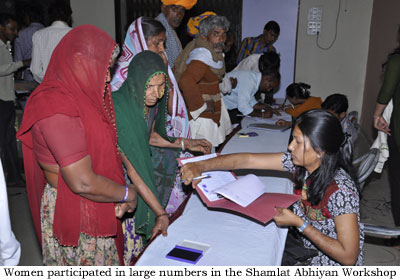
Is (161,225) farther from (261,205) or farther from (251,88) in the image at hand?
(251,88)

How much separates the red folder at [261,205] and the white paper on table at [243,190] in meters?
0.02

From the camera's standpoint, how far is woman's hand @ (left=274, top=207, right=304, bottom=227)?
1.59 meters

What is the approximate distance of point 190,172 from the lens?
1853mm

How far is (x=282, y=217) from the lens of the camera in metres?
1.60

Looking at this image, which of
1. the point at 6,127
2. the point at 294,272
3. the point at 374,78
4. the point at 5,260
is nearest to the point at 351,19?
the point at 374,78

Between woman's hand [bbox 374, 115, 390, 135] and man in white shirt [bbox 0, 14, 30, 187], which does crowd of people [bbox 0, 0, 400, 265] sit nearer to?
woman's hand [bbox 374, 115, 390, 135]

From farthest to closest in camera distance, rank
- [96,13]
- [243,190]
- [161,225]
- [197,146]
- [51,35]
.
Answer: [96,13] < [51,35] < [197,146] < [243,190] < [161,225]

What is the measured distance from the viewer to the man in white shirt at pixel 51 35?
11.7 feet

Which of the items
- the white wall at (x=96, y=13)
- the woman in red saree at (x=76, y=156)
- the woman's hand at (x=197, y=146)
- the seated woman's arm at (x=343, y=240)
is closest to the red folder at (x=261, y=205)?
the seated woman's arm at (x=343, y=240)

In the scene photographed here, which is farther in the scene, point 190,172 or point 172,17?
point 172,17

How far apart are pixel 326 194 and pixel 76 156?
1005mm

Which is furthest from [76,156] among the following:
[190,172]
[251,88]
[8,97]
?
[8,97]

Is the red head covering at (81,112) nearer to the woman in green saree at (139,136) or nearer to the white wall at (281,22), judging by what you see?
the woman in green saree at (139,136)

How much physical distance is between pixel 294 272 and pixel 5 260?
1.00m
